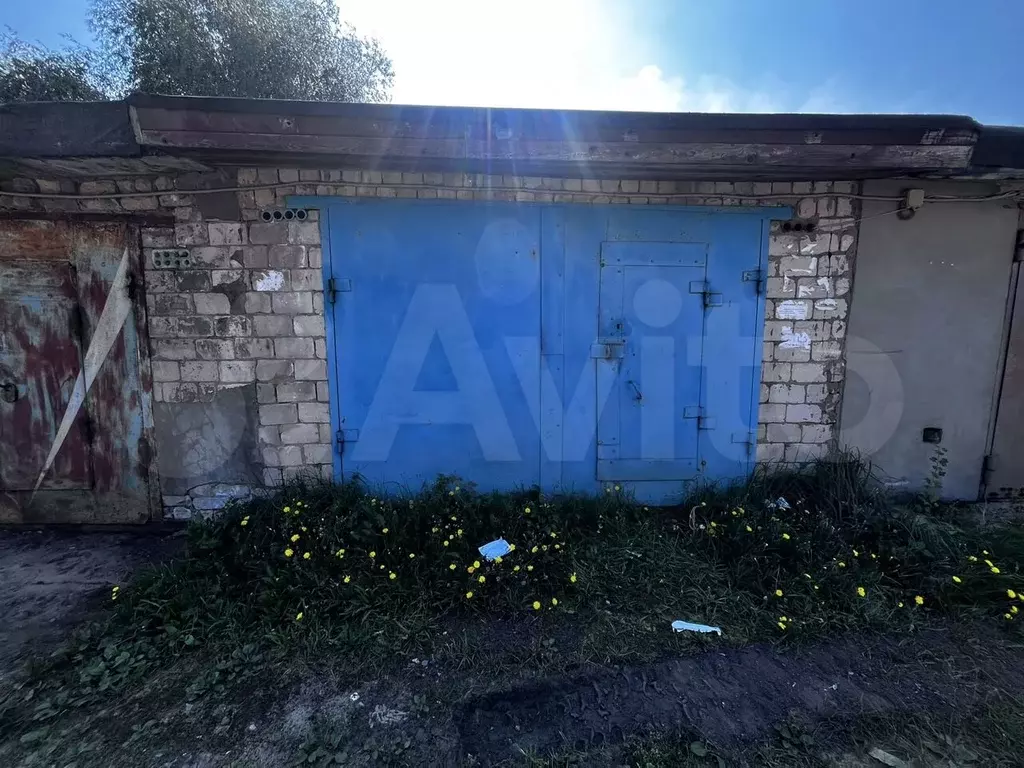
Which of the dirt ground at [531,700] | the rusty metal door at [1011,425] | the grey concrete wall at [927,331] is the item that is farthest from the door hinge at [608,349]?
the rusty metal door at [1011,425]

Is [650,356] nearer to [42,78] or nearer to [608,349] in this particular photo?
[608,349]

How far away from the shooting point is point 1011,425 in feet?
12.9

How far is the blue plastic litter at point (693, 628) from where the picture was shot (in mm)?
2664

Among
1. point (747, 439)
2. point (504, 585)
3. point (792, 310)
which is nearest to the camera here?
point (504, 585)

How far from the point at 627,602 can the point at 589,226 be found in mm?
2530

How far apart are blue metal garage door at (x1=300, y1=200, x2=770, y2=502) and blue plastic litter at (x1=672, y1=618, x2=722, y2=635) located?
1.31m

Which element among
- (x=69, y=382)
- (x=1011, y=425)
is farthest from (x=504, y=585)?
(x=1011, y=425)

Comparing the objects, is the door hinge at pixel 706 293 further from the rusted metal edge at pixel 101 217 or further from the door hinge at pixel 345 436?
the rusted metal edge at pixel 101 217

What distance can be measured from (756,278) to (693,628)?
8.23ft

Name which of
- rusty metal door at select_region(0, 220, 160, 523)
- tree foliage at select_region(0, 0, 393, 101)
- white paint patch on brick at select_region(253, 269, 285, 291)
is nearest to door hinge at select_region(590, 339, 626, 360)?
white paint patch on brick at select_region(253, 269, 285, 291)

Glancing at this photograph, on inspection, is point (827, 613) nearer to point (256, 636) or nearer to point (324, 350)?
point (256, 636)

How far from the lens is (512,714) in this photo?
7.20 ft

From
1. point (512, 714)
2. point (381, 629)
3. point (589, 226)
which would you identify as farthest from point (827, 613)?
point (589, 226)

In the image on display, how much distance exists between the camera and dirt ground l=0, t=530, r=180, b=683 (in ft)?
8.79
